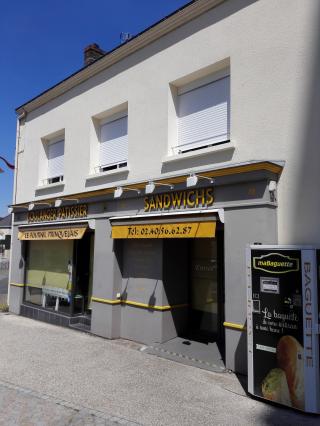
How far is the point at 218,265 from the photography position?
26.6 ft

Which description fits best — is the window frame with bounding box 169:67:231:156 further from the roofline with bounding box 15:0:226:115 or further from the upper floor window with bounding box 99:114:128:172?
the upper floor window with bounding box 99:114:128:172

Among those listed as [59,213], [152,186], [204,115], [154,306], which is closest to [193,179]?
[152,186]

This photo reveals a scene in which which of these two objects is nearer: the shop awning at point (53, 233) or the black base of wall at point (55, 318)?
the shop awning at point (53, 233)

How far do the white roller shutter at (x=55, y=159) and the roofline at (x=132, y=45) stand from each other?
4.72 feet

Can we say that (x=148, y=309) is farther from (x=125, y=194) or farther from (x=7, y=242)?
(x=7, y=242)

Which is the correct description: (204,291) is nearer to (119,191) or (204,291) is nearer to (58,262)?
(119,191)

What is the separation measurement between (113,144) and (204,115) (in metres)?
2.88

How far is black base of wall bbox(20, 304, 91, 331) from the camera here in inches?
391

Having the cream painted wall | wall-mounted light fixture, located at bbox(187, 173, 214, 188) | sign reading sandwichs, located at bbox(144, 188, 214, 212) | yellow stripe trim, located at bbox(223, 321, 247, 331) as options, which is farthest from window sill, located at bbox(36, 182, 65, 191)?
yellow stripe trim, located at bbox(223, 321, 247, 331)

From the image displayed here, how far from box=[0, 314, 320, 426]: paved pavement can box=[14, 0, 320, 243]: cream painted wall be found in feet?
8.33

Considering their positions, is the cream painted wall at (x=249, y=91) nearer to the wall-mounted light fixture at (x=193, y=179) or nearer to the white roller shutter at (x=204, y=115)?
the white roller shutter at (x=204, y=115)

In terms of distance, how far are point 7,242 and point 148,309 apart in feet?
23.7

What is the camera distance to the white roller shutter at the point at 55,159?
11633 millimetres

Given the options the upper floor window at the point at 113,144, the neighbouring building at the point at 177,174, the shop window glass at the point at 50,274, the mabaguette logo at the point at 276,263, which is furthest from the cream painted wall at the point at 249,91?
the shop window glass at the point at 50,274
